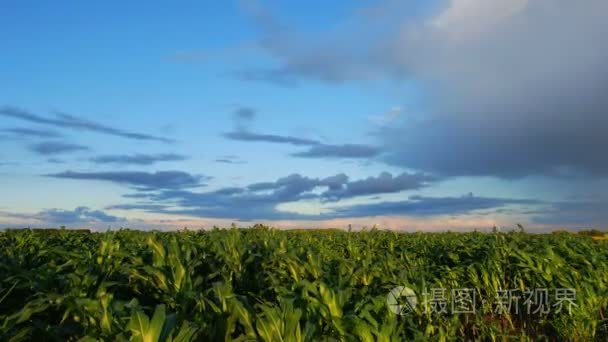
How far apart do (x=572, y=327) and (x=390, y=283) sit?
2666mm

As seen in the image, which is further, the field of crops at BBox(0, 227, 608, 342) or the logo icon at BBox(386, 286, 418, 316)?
the logo icon at BBox(386, 286, 418, 316)

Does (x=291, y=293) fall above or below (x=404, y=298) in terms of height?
above

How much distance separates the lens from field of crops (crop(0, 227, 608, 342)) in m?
4.00

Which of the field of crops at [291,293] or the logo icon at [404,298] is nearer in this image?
the field of crops at [291,293]

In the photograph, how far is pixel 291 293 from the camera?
4699 millimetres

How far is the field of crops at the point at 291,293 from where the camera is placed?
13.1 feet

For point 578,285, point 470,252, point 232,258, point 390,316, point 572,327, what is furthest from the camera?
point 470,252

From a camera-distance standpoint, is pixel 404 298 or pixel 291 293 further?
pixel 404 298

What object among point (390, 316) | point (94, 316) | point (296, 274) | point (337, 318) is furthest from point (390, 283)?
point (94, 316)

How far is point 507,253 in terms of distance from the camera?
26.6ft

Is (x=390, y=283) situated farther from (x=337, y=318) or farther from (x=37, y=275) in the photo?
(x=37, y=275)

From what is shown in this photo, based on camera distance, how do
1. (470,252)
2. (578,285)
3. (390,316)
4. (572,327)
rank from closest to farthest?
(390,316), (572,327), (578,285), (470,252)

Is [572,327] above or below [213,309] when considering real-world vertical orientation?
below

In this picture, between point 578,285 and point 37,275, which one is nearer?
point 37,275
